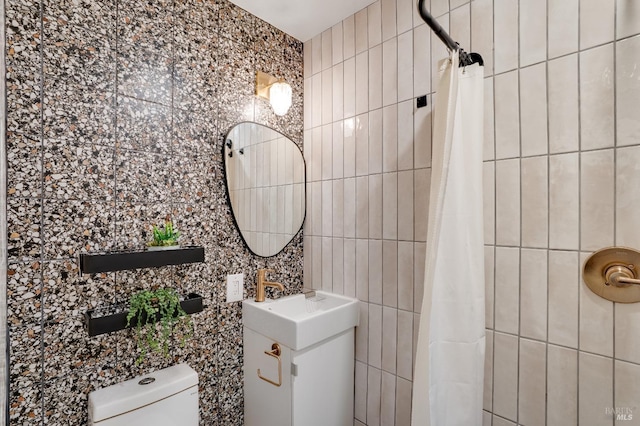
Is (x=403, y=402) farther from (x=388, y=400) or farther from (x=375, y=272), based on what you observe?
(x=375, y=272)

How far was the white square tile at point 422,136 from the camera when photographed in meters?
1.40

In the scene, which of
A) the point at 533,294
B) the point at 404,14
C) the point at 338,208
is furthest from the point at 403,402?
the point at 404,14

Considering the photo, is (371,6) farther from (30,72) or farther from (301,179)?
(30,72)

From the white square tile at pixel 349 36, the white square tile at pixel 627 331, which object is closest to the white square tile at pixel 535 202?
the white square tile at pixel 627 331

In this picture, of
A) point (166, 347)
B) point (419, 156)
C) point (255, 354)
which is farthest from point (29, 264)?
point (419, 156)

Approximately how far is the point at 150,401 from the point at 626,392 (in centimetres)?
162

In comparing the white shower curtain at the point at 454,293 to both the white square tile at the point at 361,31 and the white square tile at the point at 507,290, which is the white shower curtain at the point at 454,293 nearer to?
the white square tile at the point at 507,290

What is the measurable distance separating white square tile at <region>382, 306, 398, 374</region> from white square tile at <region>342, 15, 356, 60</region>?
4.55 ft

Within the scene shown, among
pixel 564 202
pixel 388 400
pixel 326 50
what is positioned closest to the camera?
pixel 564 202

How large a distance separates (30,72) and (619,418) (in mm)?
2242

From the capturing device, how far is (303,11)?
1.69 meters

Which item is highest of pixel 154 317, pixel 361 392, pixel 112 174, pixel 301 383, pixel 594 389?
pixel 112 174

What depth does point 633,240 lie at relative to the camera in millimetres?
945

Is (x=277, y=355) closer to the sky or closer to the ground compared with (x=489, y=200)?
closer to the ground
